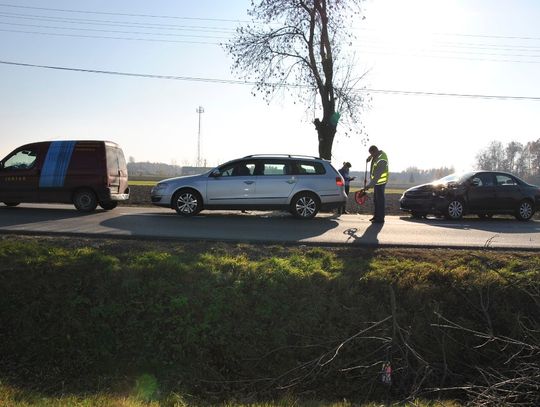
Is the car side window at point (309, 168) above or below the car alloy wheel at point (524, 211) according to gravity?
above

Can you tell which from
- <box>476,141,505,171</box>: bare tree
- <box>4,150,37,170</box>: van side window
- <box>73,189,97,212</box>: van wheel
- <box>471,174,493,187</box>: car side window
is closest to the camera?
<box>73,189,97,212</box>: van wheel

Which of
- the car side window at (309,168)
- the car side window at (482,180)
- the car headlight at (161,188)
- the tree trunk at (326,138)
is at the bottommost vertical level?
the car headlight at (161,188)

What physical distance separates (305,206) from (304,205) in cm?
4

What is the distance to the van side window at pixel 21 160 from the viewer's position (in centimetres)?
1477

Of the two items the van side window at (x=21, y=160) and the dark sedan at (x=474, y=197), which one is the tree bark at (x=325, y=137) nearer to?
the dark sedan at (x=474, y=197)

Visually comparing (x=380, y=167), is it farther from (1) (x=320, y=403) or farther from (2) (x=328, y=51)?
(2) (x=328, y=51)

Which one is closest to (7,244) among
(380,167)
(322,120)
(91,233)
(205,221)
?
(91,233)

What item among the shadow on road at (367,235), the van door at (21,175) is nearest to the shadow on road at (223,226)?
the shadow on road at (367,235)

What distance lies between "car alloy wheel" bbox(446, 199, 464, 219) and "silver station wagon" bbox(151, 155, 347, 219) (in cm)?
375

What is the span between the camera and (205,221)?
42.3 feet

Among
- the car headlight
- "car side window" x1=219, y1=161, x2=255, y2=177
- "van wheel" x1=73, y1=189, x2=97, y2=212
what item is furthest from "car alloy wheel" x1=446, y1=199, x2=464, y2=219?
"van wheel" x1=73, y1=189, x2=97, y2=212

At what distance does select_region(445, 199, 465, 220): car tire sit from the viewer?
15.6m

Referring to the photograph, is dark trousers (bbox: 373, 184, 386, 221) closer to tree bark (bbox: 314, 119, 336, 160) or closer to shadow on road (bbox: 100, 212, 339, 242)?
shadow on road (bbox: 100, 212, 339, 242)

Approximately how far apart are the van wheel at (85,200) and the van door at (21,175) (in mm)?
1142
